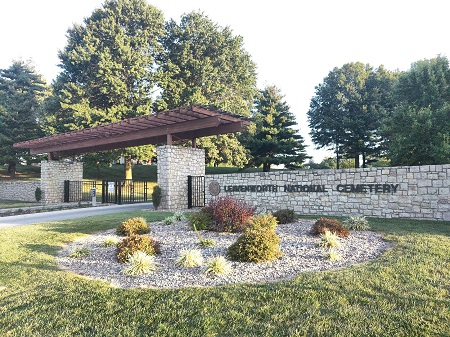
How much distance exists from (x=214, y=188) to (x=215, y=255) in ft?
26.6

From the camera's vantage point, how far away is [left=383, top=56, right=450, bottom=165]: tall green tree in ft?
56.9

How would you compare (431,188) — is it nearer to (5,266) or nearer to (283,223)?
(283,223)

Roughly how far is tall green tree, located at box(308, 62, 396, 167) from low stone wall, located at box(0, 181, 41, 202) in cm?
2601

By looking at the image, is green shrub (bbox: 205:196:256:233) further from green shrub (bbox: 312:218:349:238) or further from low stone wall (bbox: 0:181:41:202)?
low stone wall (bbox: 0:181:41:202)

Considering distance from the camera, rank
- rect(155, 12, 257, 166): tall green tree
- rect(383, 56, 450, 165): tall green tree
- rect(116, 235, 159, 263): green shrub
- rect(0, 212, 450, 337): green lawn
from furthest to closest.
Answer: rect(155, 12, 257, 166): tall green tree → rect(383, 56, 450, 165): tall green tree → rect(116, 235, 159, 263): green shrub → rect(0, 212, 450, 337): green lawn

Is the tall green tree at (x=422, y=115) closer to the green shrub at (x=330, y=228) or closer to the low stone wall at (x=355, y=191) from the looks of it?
the low stone wall at (x=355, y=191)

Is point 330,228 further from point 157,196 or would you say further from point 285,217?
point 157,196

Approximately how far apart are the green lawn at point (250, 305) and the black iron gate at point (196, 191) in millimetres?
9881

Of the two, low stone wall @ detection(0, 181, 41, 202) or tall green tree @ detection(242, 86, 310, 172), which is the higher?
tall green tree @ detection(242, 86, 310, 172)

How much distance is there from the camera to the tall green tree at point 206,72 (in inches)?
1008

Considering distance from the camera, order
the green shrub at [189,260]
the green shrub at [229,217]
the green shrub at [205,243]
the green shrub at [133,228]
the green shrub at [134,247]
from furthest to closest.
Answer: the green shrub at [133,228] → the green shrub at [229,217] → the green shrub at [205,243] → the green shrub at [134,247] → the green shrub at [189,260]

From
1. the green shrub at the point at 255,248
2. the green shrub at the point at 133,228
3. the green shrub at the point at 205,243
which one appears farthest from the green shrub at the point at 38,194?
the green shrub at the point at 255,248

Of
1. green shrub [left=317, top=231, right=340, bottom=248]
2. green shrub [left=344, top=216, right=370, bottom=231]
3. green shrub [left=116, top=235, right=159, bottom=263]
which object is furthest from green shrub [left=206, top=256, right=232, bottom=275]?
green shrub [left=344, top=216, right=370, bottom=231]

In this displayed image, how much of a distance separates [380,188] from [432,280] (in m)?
6.47
